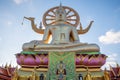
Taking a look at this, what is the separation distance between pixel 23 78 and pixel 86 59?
270 cm

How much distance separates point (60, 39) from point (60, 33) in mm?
315

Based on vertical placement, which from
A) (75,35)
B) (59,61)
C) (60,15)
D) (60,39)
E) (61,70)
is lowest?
(61,70)

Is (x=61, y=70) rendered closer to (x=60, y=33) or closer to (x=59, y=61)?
(x=59, y=61)

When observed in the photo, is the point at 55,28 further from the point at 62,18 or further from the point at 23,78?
the point at 23,78

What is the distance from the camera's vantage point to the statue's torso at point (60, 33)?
788 cm

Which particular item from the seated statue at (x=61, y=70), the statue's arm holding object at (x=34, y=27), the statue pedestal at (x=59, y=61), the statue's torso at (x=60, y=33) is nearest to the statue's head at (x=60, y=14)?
the statue's torso at (x=60, y=33)

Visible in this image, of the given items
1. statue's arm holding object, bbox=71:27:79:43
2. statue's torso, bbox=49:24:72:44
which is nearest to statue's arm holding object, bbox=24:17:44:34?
statue's torso, bbox=49:24:72:44

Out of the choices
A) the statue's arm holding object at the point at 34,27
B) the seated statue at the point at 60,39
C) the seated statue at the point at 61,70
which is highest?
the statue's arm holding object at the point at 34,27

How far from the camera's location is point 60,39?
7906 millimetres

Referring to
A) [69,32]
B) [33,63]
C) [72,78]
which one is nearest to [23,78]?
[33,63]

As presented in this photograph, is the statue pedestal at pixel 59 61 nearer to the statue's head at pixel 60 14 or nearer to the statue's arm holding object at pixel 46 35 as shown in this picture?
the statue's arm holding object at pixel 46 35

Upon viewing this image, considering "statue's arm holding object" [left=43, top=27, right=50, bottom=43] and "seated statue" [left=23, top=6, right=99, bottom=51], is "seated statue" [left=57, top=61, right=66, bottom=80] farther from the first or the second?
"statue's arm holding object" [left=43, top=27, right=50, bottom=43]

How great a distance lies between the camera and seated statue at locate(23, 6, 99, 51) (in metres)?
7.13

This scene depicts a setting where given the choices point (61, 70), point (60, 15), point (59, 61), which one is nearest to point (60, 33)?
point (60, 15)
